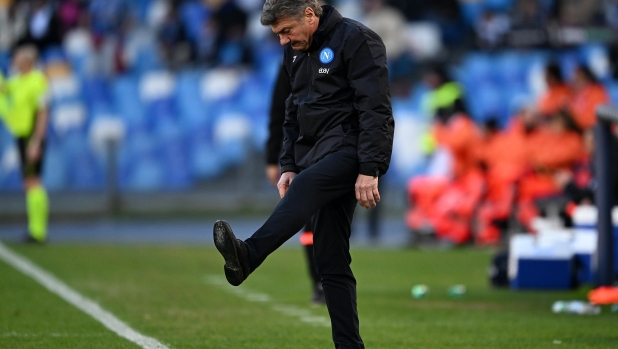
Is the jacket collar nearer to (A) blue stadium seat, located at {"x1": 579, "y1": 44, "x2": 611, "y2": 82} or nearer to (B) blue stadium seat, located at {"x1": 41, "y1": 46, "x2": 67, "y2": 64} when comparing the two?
(B) blue stadium seat, located at {"x1": 41, "y1": 46, "x2": 67, "y2": 64}

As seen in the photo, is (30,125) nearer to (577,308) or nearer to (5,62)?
(5,62)

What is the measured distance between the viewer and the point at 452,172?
1702 centimetres

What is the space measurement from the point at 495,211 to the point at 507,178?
1.61ft

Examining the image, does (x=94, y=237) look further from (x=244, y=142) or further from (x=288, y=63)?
(x=288, y=63)

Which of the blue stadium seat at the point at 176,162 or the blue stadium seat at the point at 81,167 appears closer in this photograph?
the blue stadium seat at the point at 81,167

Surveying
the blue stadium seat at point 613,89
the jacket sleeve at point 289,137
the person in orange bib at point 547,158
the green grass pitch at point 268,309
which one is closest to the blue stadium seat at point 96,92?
the green grass pitch at point 268,309

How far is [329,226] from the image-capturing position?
554 cm

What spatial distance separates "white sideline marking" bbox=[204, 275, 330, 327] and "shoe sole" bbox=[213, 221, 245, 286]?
2.70m

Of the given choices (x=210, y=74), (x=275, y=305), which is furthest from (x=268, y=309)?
(x=210, y=74)

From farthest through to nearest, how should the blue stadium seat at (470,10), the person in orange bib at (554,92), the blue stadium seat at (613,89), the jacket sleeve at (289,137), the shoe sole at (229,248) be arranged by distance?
the blue stadium seat at (470,10) < the blue stadium seat at (613,89) < the person in orange bib at (554,92) < the jacket sleeve at (289,137) < the shoe sole at (229,248)

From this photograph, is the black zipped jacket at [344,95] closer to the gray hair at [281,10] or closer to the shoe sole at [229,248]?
the gray hair at [281,10]

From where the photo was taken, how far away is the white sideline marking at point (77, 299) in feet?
22.4

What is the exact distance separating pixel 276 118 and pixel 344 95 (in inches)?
137

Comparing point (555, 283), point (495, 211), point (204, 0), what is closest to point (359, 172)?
point (555, 283)
